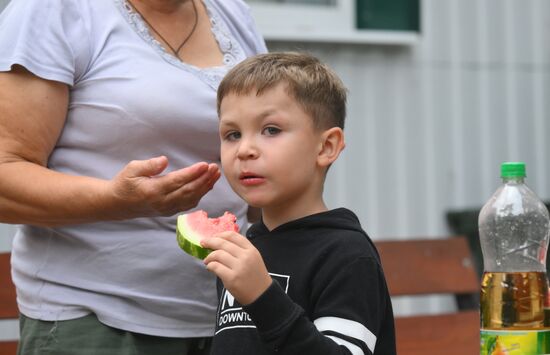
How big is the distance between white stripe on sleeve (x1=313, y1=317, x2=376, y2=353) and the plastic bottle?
0.30 m

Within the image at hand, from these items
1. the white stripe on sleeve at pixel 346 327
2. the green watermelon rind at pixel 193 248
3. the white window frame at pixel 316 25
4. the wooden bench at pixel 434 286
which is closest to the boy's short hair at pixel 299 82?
the green watermelon rind at pixel 193 248

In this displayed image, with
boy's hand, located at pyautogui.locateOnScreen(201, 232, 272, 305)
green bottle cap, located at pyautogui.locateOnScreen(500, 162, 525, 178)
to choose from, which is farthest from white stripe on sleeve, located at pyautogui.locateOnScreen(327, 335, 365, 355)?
green bottle cap, located at pyautogui.locateOnScreen(500, 162, 525, 178)

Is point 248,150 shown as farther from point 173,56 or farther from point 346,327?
point 173,56

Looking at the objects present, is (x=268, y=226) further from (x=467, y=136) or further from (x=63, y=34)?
(x=467, y=136)

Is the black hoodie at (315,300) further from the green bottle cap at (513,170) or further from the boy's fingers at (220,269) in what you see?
Result: the green bottle cap at (513,170)

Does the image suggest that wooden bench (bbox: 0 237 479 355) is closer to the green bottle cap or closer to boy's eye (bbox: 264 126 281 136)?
the green bottle cap

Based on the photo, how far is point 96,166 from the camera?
2.75 m

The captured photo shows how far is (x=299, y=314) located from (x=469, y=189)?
169 inches

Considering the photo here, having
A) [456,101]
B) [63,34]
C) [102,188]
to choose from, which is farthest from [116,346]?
[456,101]

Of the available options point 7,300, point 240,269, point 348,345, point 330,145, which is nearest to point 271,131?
point 330,145

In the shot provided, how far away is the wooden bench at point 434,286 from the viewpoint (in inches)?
167

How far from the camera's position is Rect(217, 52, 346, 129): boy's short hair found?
2.47 m

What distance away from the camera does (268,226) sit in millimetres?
2549

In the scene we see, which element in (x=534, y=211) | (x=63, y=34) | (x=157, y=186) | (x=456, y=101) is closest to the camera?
(x=157, y=186)
